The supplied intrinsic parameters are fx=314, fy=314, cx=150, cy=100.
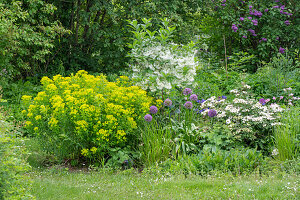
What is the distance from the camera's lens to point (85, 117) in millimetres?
4543

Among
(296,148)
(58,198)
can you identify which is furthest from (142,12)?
(58,198)

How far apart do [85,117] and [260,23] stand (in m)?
8.38

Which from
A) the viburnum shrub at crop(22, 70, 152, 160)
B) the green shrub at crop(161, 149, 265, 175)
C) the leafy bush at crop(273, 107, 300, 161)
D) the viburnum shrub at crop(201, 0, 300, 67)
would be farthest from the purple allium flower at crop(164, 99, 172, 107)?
the viburnum shrub at crop(201, 0, 300, 67)

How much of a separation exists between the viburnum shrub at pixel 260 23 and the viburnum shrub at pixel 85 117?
6.21 meters

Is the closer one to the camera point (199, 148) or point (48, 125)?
point (48, 125)

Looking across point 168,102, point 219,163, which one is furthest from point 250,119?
point 168,102

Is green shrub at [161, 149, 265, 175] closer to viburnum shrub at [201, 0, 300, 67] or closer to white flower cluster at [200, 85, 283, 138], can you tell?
white flower cluster at [200, 85, 283, 138]

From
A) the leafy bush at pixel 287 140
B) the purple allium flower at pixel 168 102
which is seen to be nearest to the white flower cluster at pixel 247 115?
the leafy bush at pixel 287 140

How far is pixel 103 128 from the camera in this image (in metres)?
4.75

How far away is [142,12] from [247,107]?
5.00 metres

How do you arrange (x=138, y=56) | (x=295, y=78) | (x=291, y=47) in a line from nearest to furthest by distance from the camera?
(x=138, y=56) < (x=295, y=78) < (x=291, y=47)

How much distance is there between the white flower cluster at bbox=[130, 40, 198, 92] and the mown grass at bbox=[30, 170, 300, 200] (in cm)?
185

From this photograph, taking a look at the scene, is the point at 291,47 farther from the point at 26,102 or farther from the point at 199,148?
the point at 26,102

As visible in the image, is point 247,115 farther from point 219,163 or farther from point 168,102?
point 168,102
